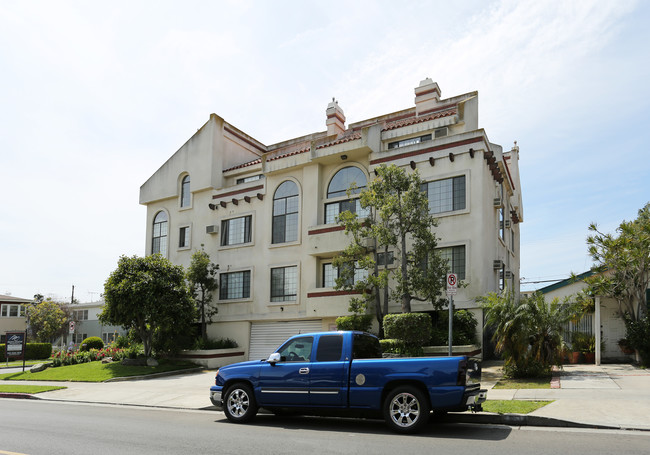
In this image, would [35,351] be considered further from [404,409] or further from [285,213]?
[404,409]

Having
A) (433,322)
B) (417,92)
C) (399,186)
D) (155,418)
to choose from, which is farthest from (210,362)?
(417,92)

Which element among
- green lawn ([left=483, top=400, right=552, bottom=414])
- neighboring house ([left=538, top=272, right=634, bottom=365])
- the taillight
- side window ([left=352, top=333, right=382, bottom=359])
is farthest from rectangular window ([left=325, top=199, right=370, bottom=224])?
the taillight

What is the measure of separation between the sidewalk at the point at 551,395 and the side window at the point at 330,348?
2390 millimetres

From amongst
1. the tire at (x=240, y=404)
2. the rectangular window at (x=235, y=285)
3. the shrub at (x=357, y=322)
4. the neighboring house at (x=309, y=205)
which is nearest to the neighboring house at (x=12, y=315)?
the neighboring house at (x=309, y=205)

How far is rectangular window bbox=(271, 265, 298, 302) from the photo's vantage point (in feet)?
89.8

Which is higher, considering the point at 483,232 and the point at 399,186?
the point at 399,186

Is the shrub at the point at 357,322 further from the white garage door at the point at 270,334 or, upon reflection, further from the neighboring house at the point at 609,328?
the neighboring house at the point at 609,328

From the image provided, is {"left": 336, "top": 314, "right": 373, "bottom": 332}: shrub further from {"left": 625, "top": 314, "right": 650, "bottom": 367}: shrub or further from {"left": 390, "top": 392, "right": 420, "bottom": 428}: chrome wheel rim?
{"left": 390, "top": 392, "right": 420, "bottom": 428}: chrome wheel rim

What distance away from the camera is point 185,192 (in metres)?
33.0

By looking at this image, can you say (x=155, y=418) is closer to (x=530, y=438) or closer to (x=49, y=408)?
(x=49, y=408)

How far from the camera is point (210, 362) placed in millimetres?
26031

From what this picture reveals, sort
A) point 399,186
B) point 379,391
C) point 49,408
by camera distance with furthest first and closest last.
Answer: point 399,186, point 49,408, point 379,391

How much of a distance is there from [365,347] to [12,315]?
63.1 m

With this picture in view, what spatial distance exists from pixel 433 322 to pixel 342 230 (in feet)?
18.2
